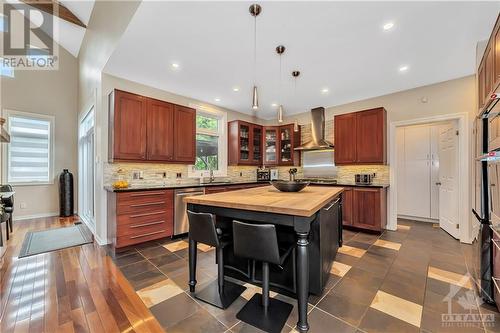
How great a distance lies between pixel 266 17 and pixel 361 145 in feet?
10.4

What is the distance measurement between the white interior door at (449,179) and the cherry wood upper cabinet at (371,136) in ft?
3.29

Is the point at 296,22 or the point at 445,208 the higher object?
the point at 296,22

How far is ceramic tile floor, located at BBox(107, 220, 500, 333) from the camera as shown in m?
1.64

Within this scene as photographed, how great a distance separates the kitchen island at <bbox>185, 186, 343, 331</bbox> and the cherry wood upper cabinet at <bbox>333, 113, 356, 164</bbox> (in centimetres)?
267

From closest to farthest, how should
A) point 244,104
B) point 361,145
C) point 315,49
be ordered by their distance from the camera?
point 315,49, point 361,145, point 244,104

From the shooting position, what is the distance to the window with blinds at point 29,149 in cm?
506

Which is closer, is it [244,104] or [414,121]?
[414,121]

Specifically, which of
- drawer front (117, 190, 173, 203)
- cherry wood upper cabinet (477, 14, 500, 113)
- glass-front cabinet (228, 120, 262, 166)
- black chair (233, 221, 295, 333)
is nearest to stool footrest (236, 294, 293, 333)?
black chair (233, 221, 295, 333)

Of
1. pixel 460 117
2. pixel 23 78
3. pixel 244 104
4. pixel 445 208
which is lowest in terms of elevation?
pixel 445 208

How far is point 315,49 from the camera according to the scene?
2.77m

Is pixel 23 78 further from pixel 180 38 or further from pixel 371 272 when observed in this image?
pixel 371 272

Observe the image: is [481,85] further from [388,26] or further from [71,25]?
[71,25]

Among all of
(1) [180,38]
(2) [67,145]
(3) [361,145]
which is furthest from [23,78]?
(3) [361,145]

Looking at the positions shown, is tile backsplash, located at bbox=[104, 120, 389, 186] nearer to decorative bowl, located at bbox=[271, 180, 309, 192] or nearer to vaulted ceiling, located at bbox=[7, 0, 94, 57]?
decorative bowl, located at bbox=[271, 180, 309, 192]
